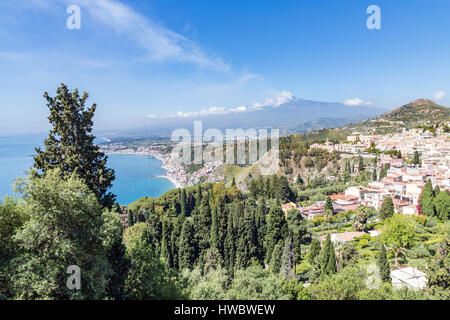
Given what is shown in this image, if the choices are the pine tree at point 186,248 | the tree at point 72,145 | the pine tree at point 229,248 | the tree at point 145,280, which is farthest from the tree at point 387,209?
the tree at point 72,145

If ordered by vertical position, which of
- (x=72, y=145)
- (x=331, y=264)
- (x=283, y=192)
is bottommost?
(x=331, y=264)

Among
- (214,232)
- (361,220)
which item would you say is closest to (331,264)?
(214,232)

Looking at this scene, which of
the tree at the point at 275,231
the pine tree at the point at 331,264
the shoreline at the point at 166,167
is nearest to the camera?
the pine tree at the point at 331,264

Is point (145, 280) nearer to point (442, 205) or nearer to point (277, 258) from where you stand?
point (277, 258)

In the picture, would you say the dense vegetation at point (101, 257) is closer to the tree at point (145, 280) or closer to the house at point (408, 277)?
the tree at point (145, 280)

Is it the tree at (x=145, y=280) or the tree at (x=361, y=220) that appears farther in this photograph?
the tree at (x=361, y=220)
